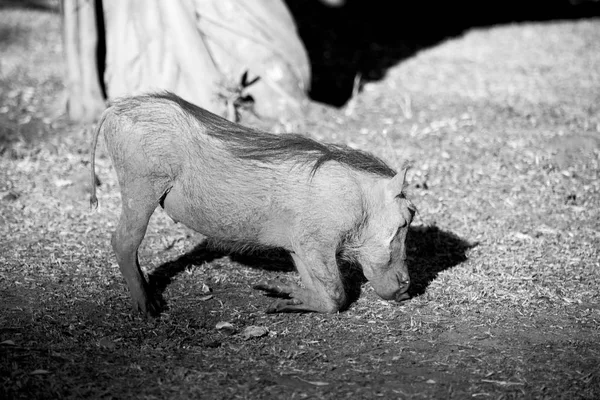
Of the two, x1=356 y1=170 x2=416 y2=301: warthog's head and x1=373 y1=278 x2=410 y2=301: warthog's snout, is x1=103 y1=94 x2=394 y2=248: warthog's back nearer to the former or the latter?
x1=356 y1=170 x2=416 y2=301: warthog's head

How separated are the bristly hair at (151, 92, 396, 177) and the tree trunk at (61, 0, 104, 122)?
2936 millimetres

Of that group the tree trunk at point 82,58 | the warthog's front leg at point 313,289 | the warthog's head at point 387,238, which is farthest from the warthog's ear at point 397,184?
the tree trunk at point 82,58

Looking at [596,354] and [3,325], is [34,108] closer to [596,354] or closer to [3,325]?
[3,325]

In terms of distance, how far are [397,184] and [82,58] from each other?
12.7ft

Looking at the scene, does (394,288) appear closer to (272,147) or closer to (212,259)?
(272,147)

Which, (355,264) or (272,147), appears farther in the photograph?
(355,264)

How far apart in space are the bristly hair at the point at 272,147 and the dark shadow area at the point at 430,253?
2.76 feet

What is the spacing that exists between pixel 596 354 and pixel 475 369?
631 mm

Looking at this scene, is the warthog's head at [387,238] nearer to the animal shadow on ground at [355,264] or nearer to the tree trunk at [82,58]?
the animal shadow on ground at [355,264]

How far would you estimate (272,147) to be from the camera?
383 centimetres

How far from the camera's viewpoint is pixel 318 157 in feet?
12.6

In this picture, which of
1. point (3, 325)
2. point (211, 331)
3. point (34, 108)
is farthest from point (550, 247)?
point (34, 108)

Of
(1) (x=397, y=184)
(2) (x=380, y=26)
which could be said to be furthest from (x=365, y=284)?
(2) (x=380, y=26)

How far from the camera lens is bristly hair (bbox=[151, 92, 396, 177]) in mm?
3805
